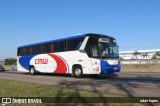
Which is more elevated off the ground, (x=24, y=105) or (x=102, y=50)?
(x=102, y=50)

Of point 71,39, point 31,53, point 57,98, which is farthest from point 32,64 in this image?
point 57,98

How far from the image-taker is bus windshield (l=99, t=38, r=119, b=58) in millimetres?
20319

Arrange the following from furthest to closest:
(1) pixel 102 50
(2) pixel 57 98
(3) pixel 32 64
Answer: (3) pixel 32 64, (1) pixel 102 50, (2) pixel 57 98

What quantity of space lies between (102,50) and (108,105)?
40.1 ft

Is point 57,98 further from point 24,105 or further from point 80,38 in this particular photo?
point 80,38

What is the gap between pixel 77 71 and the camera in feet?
73.4

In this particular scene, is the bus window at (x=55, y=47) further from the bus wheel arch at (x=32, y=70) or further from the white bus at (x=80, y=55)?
the bus wheel arch at (x=32, y=70)

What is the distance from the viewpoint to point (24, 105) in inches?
335

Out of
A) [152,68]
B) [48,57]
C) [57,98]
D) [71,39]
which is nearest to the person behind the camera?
[57,98]

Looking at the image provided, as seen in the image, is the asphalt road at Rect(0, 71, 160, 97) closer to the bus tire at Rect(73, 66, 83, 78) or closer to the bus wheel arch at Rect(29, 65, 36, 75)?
the bus tire at Rect(73, 66, 83, 78)

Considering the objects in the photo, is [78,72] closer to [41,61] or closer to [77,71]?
[77,71]

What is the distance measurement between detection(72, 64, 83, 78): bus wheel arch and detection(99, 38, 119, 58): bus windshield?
2.76m

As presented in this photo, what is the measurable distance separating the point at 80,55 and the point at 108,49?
2.43 metres

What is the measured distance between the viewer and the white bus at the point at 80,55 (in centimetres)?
2038
